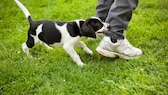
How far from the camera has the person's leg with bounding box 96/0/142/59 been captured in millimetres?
2391

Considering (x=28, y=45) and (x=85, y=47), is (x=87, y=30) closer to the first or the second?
(x=85, y=47)

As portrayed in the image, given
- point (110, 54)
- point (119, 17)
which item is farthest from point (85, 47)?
point (119, 17)

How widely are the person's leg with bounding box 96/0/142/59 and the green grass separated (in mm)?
65

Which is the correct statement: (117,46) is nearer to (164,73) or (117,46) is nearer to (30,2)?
(164,73)

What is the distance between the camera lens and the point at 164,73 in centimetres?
222

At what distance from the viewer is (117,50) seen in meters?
2.46

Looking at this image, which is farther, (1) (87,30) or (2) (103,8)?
(2) (103,8)

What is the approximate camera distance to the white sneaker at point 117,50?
96.0 inches

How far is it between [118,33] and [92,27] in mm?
212

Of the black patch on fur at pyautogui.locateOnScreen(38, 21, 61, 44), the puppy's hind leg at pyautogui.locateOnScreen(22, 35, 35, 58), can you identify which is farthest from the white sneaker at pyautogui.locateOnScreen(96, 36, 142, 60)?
the puppy's hind leg at pyautogui.locateOnScreen(22, 35, 35, 58)

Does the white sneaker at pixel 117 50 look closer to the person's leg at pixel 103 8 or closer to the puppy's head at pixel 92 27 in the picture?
the puppy's head at pixel 92 27

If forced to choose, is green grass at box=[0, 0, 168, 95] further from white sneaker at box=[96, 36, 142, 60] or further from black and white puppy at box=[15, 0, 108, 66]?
black and white puppy at box=[15, 0, 108, 66]

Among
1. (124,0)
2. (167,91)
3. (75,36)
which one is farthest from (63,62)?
(167,91)

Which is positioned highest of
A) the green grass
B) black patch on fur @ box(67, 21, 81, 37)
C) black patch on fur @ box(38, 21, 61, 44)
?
black patch on fur @ box(67, 21, 81, 37)
